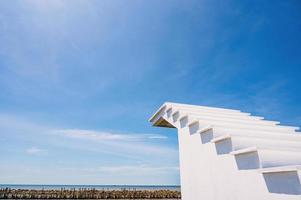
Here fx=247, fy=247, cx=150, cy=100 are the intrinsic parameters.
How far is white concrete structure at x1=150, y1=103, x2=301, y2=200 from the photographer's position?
1.41 m

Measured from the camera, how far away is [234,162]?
1804 mm

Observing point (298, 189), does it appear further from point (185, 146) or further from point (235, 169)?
point (185, 146)

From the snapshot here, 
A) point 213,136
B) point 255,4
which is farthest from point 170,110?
point 255,4

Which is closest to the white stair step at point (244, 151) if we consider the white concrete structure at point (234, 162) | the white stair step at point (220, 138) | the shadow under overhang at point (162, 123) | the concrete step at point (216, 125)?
the white concrete structure at point (234, 162)

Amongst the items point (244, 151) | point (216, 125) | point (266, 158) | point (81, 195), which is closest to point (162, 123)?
point (216, 125)

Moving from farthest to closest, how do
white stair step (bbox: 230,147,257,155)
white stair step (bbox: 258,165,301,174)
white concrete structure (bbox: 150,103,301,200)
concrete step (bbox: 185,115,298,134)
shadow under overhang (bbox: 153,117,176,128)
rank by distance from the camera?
shadow under overhang (bbox: 153,117,176,128) → concrete step (bbox: 185,115,298,134) → white stair step (bbox: 230,147,257,155) → white concrete structure (bbox: 150,103,301,200) → white stair step (bbox: 258,165,301,174)

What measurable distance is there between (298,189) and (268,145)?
582mm

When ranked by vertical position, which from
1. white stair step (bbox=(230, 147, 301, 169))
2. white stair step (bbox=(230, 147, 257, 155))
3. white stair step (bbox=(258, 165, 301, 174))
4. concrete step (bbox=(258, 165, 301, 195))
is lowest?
concrete step (bbox=(258, 165, 301, 195))

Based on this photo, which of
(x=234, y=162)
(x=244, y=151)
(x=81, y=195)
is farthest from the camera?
(x=81, y=195)

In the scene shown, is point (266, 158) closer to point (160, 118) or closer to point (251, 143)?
point (251, 143)

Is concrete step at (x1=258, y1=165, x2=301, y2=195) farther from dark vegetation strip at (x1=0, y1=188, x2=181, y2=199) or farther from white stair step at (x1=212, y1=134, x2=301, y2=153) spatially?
dark vegetation strip at (x1=0, y1=188, x2=181, y2=199)

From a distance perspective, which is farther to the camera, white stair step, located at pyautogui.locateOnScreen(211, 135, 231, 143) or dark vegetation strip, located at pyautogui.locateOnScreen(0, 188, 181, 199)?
dark vegetation strip, located at pyautogui.locateOnScreen(0, 188, 181, 199)

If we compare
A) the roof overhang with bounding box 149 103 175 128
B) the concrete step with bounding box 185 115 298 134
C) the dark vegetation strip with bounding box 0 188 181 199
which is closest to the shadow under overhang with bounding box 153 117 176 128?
the roof overhang with bounding box 149 103 175 128

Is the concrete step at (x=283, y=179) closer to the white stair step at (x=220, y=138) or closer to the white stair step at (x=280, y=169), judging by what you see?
the white stair step at (x=280, y=169)
